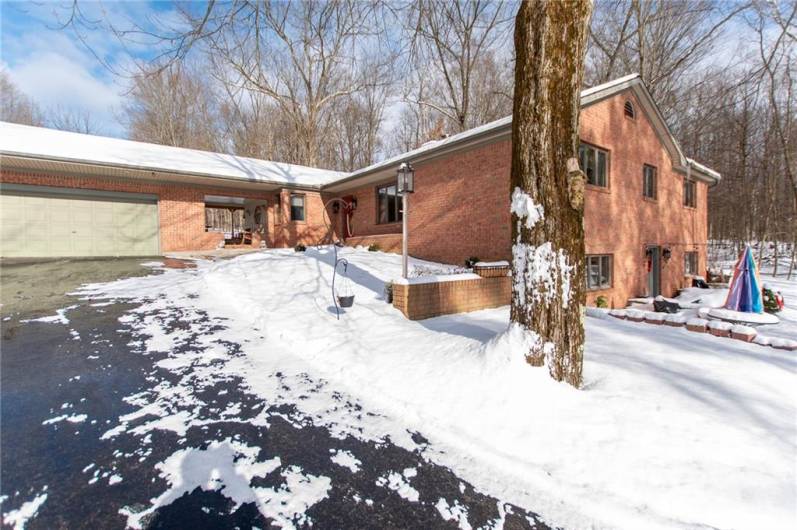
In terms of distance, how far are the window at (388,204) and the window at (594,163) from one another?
6.95 meters

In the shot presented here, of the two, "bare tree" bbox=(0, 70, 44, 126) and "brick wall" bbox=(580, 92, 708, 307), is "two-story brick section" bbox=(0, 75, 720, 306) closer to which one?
"brick wall" bbox=(580, 92, 708, 307)

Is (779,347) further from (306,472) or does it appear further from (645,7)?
(645,7)

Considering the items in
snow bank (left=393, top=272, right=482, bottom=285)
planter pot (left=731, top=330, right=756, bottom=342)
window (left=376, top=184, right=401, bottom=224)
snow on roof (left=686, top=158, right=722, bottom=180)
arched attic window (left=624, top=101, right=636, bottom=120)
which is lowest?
planter pot (left=731, top=330, right=756, bottom=342)

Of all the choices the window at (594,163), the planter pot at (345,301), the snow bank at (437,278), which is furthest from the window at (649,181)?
the planter pot at (345,301)

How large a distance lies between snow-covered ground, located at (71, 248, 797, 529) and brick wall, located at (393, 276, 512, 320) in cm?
70

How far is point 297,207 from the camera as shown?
55.9ft

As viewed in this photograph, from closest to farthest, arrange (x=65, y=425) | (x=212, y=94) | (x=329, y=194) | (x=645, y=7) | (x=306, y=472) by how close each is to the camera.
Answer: (x=306, y=472), (x=65, y=425), (x=329, y=194), (x=645, y=7), (x=212, y=94)

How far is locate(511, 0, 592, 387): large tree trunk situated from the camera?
11.1 ft

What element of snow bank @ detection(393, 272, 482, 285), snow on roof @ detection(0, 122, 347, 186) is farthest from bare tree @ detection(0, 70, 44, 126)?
snow bank @ detection(393, 272, 482, 285)

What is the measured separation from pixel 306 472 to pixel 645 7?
90.8ft

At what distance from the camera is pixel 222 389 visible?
3.67 metres

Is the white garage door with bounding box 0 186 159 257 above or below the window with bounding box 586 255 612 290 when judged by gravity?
above

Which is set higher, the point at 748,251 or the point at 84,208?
the point at 84,208

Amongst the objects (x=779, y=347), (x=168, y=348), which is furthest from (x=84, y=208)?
(x=779, y=347)
